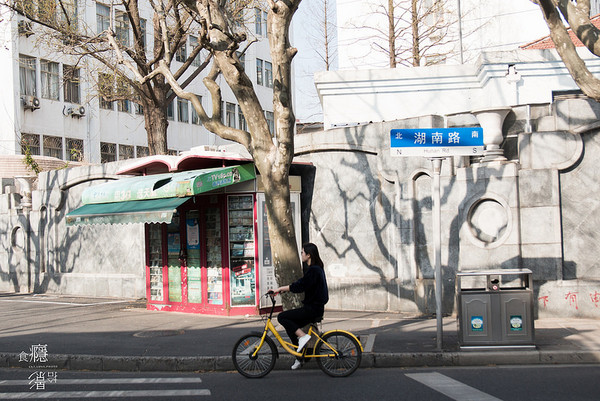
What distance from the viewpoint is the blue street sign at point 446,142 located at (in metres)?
9.48

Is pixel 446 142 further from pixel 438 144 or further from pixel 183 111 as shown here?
pixel 183 111

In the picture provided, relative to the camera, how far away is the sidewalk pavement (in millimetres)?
9055

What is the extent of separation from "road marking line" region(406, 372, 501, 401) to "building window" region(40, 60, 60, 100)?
30266 millimetres

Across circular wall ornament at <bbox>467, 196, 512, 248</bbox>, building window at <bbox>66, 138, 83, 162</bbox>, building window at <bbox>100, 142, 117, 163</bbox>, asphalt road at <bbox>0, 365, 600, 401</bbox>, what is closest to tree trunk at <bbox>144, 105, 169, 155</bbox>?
circular wall ornament at <bbox>467, 196, 512, 248</bbox>

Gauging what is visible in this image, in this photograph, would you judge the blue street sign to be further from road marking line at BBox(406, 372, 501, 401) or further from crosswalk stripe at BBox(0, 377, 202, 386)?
crosswalk stripe at BBox(0, 377, 202, 386)

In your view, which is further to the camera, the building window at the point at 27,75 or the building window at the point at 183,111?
the building window at the point at 183,111

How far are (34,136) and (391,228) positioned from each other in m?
25.2

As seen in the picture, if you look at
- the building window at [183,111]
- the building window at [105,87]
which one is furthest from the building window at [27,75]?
the building window at [105,87]

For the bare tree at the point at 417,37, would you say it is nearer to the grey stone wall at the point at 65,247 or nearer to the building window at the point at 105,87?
the building window at the point at 105,87

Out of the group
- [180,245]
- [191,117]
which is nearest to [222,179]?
[180,245]

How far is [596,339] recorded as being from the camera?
31.7 feet

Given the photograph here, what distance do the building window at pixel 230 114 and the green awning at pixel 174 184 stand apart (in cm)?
3317

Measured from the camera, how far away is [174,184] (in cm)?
1305

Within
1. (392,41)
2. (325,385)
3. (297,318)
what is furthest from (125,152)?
(325,385)
